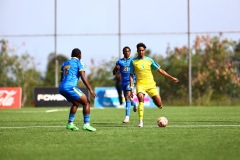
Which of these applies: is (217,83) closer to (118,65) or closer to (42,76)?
(42,76)

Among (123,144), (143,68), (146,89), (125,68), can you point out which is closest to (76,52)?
(143,68)

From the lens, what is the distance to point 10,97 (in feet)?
118

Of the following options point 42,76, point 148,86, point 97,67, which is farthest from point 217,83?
point 148,86

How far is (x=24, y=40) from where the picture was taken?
41406 millimetres

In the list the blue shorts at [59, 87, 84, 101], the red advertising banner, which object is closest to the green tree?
the red advertising banner

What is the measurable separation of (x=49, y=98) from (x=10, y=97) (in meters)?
2.39

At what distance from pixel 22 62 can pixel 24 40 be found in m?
2.38

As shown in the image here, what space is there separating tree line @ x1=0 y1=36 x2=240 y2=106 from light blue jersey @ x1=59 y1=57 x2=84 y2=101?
23857mm

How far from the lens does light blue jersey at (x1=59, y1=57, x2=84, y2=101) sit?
15.2 m

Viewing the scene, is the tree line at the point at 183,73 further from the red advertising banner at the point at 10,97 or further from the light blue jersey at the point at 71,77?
the light blue jersey at the point at 71,77

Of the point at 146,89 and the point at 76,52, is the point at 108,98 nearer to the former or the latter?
the point at 146,89

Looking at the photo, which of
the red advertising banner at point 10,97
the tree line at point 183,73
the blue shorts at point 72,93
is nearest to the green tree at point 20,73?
the tree line at point 183,73

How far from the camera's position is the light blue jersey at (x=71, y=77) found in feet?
50.0

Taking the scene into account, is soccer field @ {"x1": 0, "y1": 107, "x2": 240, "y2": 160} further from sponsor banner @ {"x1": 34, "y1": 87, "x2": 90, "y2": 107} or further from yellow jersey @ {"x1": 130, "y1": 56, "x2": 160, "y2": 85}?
sponsor banner @ {"x1": 34, "y1": 87, "x2": 90, "y2": 107}
